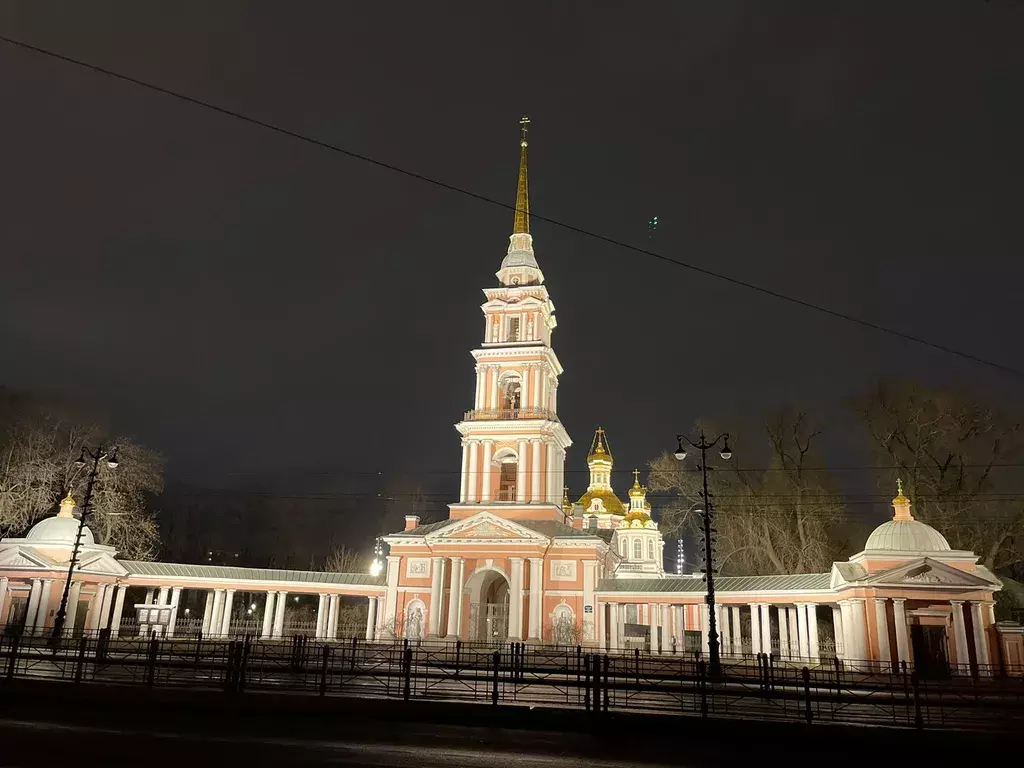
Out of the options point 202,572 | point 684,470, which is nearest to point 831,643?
point 684,470

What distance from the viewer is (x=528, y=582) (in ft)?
129

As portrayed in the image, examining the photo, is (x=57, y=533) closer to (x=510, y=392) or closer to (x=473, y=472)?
(x=473, y=472)

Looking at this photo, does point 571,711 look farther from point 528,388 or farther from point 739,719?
point 528,388

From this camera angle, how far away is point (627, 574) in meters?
63.4

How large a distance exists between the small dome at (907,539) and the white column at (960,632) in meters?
2.38

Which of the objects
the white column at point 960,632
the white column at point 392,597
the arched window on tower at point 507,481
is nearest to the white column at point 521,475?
the arched window on tower at point 507,481

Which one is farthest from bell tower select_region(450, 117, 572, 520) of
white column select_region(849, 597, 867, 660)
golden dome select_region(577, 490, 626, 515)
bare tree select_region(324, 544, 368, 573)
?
bare tree select_region(324, 544, 368, 573)

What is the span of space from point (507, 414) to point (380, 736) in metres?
33.2

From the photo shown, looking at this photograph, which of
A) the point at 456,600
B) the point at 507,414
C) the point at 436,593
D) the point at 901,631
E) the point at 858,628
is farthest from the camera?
the point at 507,414

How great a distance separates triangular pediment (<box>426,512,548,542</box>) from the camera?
39281 millimetres

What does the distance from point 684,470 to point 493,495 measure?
49.5 feet

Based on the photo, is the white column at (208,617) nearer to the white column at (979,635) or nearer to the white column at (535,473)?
the white column at (535,473)

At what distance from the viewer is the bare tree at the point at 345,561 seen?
68.2 meters

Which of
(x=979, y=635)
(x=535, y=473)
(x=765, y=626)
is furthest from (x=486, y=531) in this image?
(x=979, y=635)
